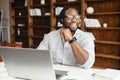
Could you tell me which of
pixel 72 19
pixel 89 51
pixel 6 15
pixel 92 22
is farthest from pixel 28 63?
pixel 6 15

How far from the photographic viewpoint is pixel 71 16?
6.08 ft

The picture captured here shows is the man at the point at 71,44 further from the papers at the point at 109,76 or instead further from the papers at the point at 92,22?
the papers at the point at 92,22

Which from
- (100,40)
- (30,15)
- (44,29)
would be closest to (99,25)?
(100,40)

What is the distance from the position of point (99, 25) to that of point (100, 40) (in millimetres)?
312

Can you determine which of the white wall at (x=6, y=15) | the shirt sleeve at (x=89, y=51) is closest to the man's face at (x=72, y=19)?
the shirt sleeve at (x=89, y=51)

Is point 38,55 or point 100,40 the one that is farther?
point 100,40

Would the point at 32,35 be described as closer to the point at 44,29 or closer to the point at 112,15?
the point at 44,29

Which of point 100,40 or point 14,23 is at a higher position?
point 14,23

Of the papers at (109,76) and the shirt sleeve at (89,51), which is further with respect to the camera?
the shirt sleeve at (89,51)

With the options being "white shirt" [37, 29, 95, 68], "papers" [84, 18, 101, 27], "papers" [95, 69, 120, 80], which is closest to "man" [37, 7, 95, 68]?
"white shirt" [37, 29, 95, 68]

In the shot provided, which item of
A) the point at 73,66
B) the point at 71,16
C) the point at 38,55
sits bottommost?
the point at 73,66

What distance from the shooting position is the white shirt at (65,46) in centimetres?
171

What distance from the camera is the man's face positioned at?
1.84 metres

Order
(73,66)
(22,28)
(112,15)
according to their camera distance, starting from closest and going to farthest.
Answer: (73,66) < (112,15) < (22,28)
